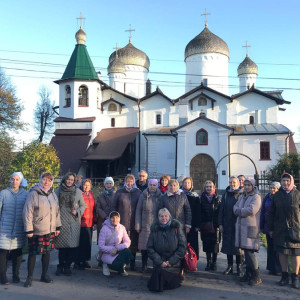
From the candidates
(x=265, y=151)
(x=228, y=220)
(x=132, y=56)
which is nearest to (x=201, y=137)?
(x=265, y=151)

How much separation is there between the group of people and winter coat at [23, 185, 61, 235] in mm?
14

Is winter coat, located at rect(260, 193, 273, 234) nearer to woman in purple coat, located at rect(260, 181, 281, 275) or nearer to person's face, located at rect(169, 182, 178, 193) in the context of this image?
woman in purple coat, located at rect(260, 181, 281, 275)

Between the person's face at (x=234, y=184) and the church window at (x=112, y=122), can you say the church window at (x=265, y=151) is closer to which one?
the church window at (x=112, y=122)

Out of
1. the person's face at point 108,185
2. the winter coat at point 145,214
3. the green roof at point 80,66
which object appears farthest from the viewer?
the green roof at point 80,66

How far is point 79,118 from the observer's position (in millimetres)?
23859

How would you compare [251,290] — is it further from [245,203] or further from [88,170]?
[88,170]

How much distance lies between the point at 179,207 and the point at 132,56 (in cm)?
2714

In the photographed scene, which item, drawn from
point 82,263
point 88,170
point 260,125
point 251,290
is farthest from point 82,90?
point 251,290

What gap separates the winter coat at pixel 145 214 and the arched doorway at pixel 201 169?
16.7 metres

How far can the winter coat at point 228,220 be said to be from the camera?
18.5ft

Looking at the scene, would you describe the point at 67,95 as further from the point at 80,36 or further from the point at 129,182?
the point at 129,182

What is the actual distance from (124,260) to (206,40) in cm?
2500

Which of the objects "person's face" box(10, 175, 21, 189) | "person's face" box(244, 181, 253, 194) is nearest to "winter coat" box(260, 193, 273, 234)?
"person's face" box(244, 181, 253, 194)

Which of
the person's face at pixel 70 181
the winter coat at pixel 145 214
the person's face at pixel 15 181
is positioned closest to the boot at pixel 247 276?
the winter coat at pixel 145 214
